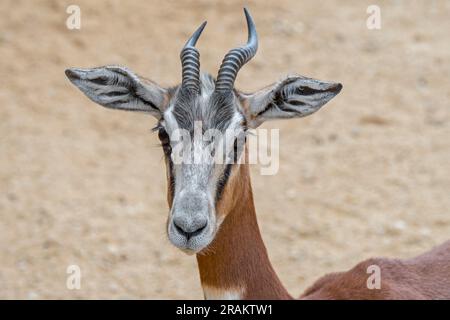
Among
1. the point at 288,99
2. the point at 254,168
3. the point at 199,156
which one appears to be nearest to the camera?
the point at 199,156

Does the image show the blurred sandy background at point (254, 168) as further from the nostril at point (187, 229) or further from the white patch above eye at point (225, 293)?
the nostril at point (187, 229)

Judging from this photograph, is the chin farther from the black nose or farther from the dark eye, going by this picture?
the dark eye

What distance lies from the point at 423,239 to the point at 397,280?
13.0ft

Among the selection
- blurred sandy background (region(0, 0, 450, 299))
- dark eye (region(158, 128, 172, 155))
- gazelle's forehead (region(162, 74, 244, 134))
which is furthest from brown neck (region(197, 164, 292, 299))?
blurred sandy background (region(0, 0, 450, 299))

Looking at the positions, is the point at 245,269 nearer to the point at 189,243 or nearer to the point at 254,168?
the point at 189,243

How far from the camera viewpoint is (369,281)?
726 cm

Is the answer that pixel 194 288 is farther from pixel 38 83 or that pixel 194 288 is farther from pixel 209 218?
pixel 38 83

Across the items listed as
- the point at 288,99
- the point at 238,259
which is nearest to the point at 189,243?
the point at 238,259

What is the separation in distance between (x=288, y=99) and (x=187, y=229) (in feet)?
5.24

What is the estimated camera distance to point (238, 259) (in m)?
7.02

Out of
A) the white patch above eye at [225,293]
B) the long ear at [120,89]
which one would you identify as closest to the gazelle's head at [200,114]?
the long ear at [120,89]

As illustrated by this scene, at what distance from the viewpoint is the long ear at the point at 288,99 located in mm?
7156

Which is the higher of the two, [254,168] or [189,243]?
[254,168]

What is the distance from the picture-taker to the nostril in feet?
20.3
